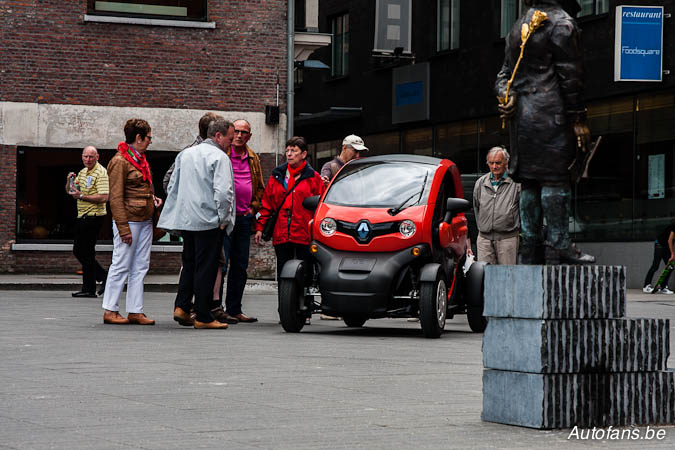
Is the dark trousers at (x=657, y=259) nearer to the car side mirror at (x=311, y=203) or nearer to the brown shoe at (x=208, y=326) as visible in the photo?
the car side mirror at (x=311, y=203)

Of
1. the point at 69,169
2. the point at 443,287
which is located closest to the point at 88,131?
the point at 69,169

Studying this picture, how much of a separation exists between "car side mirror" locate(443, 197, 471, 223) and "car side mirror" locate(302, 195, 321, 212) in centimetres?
130

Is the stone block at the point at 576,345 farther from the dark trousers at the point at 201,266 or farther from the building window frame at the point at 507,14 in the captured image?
the building window frame at the point at 507,14

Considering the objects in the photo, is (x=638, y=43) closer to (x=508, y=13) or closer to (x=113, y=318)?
(x=508, y=13)

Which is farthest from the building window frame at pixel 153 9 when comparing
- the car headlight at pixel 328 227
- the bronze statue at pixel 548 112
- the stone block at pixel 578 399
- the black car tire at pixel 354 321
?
the stone block at pixel 578 399

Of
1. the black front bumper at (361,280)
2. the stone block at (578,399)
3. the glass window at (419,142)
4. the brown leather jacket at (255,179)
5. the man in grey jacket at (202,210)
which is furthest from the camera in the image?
the glass window at (419,142)

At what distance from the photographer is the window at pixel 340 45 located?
126ft

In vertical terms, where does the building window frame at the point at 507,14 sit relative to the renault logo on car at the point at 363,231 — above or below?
above

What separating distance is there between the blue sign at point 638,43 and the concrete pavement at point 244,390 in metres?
13.6

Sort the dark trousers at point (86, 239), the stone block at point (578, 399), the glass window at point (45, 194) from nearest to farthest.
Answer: the stone block at point (578, 399)
the dark trousers at point (86, 239)
the glass window at point (45, 194)

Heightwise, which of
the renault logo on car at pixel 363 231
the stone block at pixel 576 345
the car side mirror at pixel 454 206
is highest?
the car side mirror at pixel 454 206

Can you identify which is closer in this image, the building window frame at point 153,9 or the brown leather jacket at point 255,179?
the brown leather jacket at point 255,179

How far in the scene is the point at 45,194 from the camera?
73.4ft

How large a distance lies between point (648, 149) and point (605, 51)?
96.9 inches
